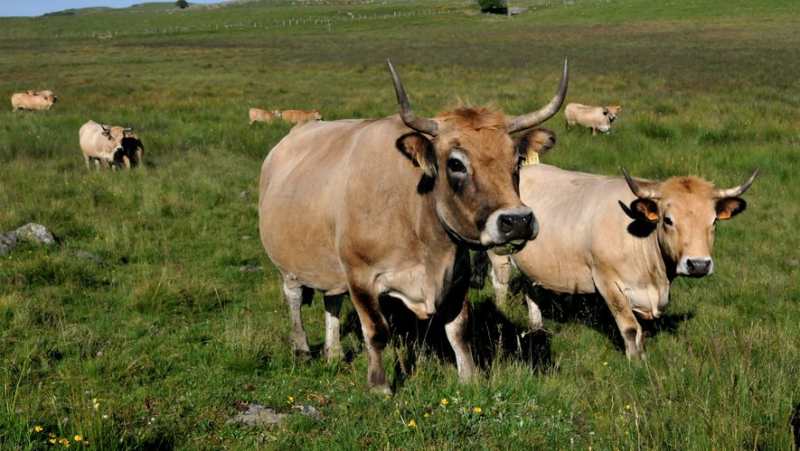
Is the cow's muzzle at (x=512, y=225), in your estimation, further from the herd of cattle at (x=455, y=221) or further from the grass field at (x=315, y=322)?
the grass field at (x=315, y=322)

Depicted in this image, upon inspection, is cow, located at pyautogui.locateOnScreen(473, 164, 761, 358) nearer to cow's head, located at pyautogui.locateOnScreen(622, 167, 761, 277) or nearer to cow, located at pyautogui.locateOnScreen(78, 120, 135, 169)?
cow's head, located at pyautogui.locateOnScreen(622, 167, 761, 277)

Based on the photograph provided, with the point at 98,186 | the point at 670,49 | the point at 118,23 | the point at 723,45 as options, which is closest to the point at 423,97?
the point at 98,186

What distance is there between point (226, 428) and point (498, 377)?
177cm

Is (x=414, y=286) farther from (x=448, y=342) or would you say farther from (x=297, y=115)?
(x=297, y=115)

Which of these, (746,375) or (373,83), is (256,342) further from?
(373,83)

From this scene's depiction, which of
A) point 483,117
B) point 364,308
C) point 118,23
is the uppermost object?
point 118,23

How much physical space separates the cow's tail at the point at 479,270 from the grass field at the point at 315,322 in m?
0.28

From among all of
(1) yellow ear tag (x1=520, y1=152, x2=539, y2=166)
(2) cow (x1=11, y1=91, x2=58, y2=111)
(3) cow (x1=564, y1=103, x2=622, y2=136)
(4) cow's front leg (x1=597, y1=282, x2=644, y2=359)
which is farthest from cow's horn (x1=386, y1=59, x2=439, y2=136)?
(2) cow (x1=11, y1=91, x2=58, y2=111)

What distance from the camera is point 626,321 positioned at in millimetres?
Answer: 6422

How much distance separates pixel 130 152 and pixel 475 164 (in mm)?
13782

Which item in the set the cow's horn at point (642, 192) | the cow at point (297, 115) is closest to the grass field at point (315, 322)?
the cow at point (297, 115)

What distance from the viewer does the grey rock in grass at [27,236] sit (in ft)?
28.1

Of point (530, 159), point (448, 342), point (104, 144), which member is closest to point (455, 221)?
point (530, 159)

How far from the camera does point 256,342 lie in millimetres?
5719
